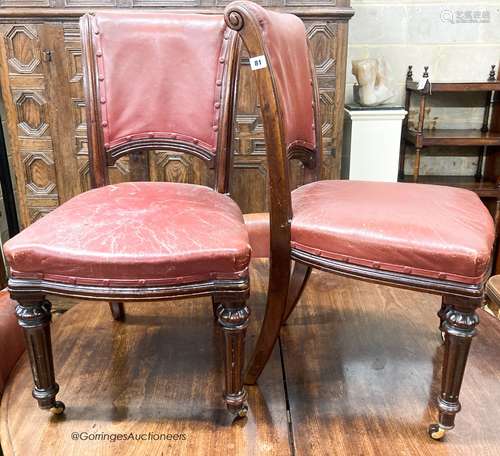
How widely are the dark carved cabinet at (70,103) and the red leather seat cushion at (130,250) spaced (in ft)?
3.79

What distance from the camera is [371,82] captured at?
7.35 feet

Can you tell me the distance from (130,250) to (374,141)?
1.60 meters

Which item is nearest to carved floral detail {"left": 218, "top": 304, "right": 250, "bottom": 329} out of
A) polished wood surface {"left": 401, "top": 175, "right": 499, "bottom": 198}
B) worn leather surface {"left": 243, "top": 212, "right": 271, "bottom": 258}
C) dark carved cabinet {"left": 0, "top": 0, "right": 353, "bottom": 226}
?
worn leather surface {"left": 243, "top": 212, "right": 271, "bottom": 258}

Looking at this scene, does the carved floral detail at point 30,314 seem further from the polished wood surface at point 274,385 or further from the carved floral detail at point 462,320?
the carved floral detail at point 462,320

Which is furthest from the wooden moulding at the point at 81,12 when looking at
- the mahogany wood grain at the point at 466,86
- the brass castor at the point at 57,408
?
the brass castor at the point at 57,408

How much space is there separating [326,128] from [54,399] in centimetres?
148

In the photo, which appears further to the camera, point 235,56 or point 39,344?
point 235,56

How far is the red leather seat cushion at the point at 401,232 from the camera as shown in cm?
91

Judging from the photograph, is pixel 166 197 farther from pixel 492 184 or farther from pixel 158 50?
pixel 492 184

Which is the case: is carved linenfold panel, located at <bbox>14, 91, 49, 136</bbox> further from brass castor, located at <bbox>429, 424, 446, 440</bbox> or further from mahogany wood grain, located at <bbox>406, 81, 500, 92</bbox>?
brass castor, located at <bbox>429, 424, 446, 440</bbox>

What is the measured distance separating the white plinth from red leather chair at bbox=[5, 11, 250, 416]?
1069 mm

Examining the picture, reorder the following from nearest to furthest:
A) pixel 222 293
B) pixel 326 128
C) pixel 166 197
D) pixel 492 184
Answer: pixel 222 293
pixel 166 197
pixel 326 128
pixel 492 184

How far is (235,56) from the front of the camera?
1291 mm

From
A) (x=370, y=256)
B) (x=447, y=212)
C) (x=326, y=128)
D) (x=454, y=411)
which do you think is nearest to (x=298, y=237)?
(x=370, y=256)
